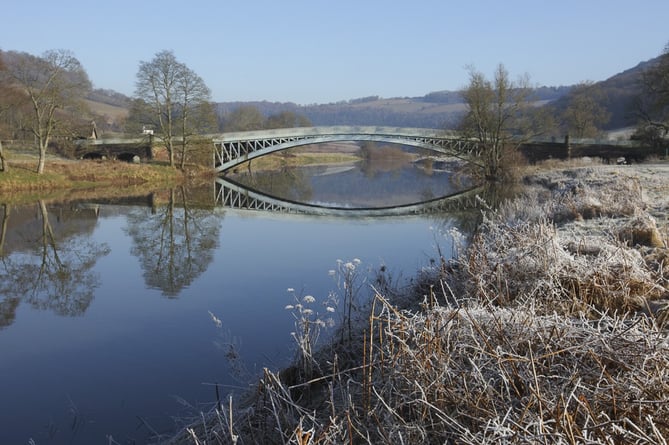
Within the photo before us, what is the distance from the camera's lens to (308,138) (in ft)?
135

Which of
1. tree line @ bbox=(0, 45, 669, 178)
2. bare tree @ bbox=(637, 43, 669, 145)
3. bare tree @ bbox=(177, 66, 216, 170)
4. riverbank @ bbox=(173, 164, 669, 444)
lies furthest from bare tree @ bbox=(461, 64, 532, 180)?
riverbank @ bbox=(173, 164, 669, 444)

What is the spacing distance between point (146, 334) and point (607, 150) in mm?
36605

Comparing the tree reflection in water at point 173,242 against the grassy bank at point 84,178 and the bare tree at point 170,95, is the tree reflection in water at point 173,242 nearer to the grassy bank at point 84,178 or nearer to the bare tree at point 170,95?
the grassy bank at point 84,178

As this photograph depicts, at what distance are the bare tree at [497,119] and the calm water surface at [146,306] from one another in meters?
Result: 17.5

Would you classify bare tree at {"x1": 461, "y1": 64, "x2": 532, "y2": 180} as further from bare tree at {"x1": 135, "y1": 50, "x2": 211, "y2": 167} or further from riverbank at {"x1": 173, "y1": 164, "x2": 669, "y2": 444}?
riverbank at {"x1": 173, "y1": 164, "x2": 669, "y2": 444}

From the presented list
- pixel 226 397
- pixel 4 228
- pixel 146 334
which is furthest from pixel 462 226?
pixel 4 228

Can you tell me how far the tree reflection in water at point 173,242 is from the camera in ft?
37.7

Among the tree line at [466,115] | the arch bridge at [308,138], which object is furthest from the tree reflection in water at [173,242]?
the arch bridge at [308,138]

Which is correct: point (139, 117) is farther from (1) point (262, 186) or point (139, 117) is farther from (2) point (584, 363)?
(2) point (584, 363)

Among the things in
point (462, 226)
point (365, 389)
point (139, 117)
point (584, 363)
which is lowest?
point (462, 226)

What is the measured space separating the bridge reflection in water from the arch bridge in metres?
10.3

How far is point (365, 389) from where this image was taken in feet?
11.5

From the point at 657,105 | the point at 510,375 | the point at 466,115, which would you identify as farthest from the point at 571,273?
the point at 466,115

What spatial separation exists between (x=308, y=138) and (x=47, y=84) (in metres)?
19.0
